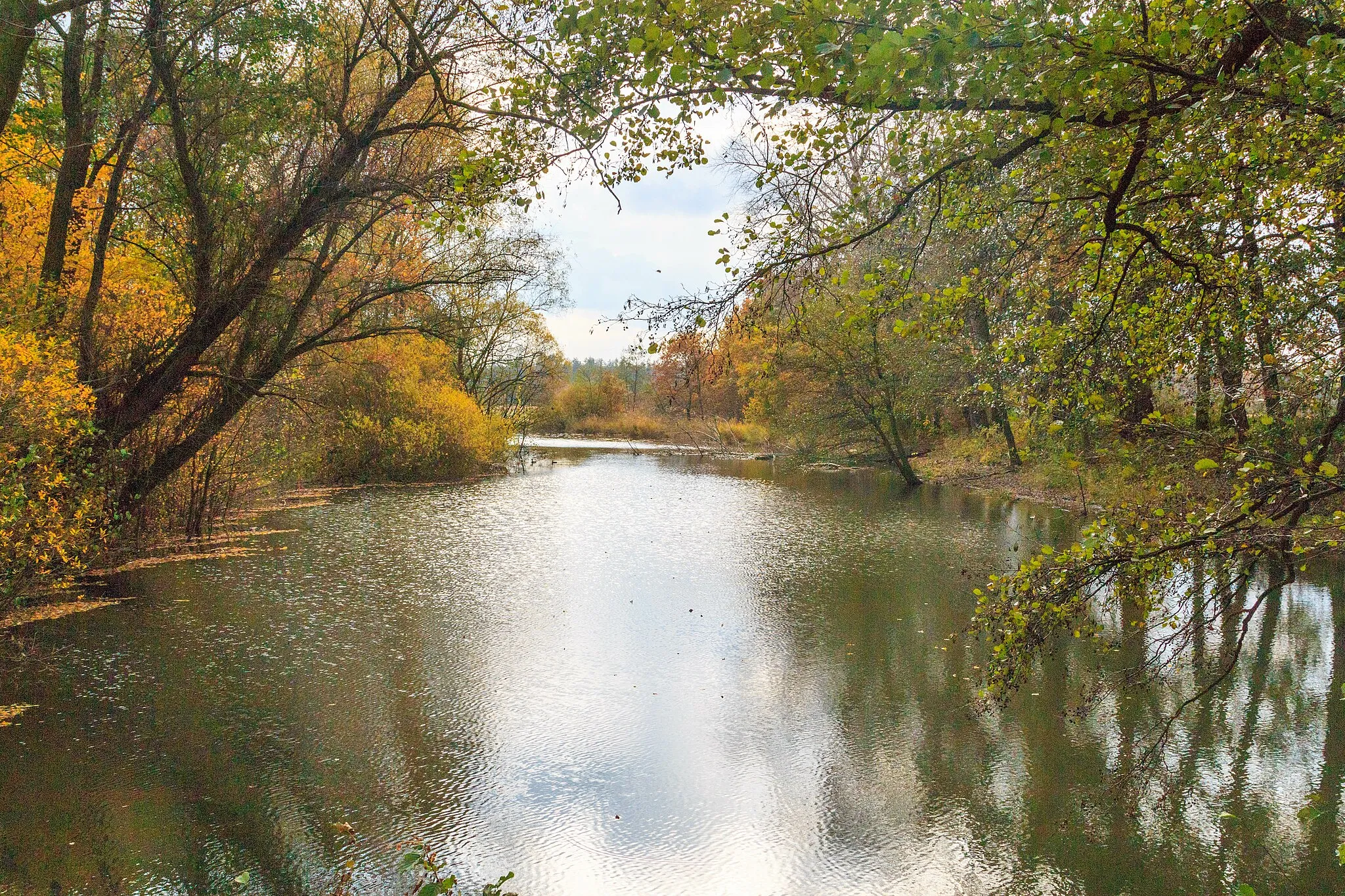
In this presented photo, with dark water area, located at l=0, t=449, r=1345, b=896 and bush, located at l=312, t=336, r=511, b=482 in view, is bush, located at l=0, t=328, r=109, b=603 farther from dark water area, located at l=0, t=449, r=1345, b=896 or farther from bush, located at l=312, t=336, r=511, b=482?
bush, located at l=312, t=336, r=511, b=482

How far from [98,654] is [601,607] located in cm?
403

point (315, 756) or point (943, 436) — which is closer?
point (315, 756)

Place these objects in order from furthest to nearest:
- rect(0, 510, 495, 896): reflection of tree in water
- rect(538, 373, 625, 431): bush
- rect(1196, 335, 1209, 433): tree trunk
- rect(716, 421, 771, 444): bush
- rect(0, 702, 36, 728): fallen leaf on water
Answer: rect(538, 373, 625, 431): bush, rect(716, 421, 771, 444): bush, rect(0, 702, 36, 728): fallen leaf on water, rect(1196, 335, 1209, 433): tree trunk, rect(0, 510, 495, 896): reflection of tree in water

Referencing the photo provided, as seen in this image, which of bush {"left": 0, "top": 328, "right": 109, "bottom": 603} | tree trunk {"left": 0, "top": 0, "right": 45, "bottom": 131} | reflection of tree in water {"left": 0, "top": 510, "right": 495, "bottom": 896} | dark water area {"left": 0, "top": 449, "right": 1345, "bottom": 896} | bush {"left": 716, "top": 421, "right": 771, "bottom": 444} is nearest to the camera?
reflection of tree in water {"left": 0, "top": 510, "right": 495, "bottom": 896}

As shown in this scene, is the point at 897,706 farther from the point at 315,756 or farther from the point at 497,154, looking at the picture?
the point at 497,154

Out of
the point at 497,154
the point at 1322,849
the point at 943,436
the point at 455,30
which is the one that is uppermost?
the point at 455,30

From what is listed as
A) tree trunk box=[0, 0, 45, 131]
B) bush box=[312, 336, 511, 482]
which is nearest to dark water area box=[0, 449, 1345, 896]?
tree trunk box=[0, 0, 45, 131]

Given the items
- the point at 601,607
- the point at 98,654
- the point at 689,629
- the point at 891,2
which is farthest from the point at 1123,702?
the point at 98,654

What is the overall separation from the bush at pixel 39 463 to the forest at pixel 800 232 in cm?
4

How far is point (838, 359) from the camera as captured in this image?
17781 millimetres

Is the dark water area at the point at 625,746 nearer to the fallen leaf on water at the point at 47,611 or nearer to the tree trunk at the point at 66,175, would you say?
the fallen leaf on water at the point at 47,611

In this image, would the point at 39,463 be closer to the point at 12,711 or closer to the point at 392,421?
the point at 12,711

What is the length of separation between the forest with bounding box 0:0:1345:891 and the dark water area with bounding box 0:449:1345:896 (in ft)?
1.60

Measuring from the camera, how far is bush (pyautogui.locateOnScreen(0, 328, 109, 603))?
209 inches
